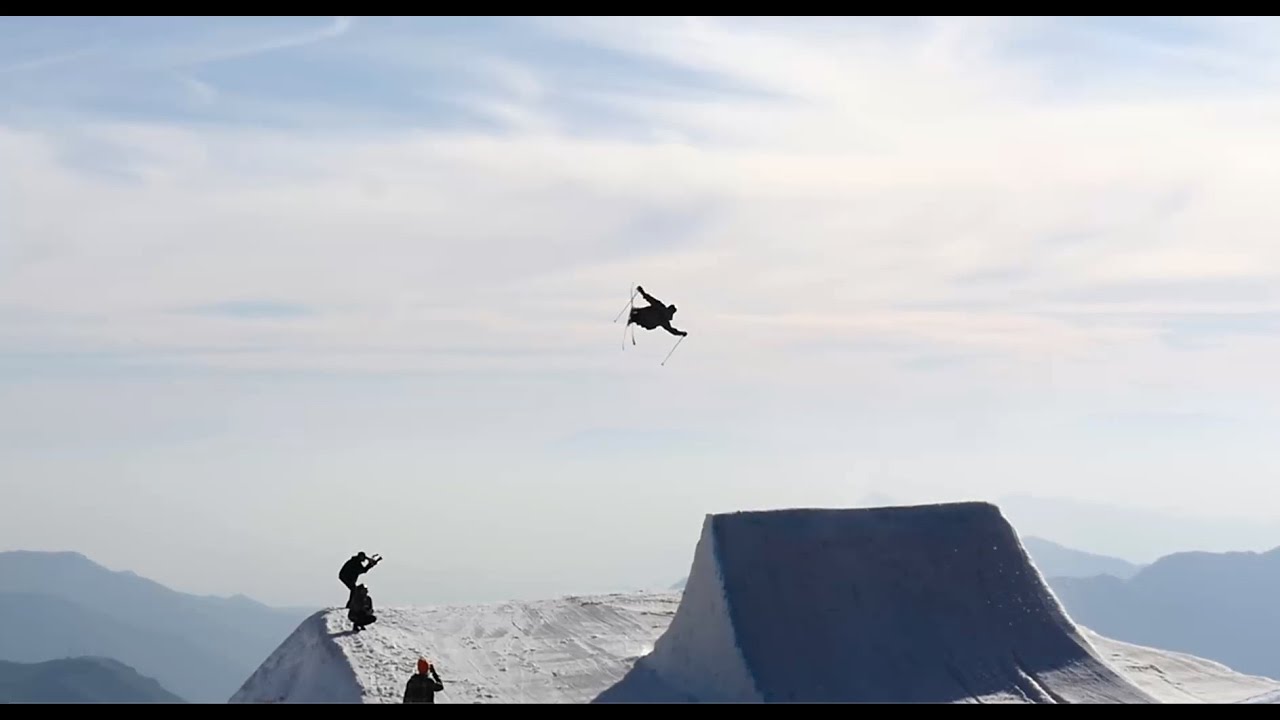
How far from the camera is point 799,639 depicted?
23781 millimetres

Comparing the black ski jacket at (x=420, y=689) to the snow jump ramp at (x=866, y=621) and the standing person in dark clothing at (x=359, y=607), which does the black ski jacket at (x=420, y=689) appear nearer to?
the snow jump ramp at (x=866, y=621)

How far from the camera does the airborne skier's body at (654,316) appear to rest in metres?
21.9

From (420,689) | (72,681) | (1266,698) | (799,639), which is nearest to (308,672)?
(420,689)

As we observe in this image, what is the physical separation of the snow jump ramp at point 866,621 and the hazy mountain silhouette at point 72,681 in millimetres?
146614

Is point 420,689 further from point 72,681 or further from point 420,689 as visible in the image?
point 72,681

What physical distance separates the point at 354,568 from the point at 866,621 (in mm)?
8810

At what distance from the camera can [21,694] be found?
16475 centimetres

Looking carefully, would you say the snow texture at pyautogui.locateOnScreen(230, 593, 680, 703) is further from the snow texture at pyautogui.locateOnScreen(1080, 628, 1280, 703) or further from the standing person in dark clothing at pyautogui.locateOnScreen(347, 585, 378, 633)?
the snow texture at pyautogui.locateOnScreen(1080, 628, 1280, 703)

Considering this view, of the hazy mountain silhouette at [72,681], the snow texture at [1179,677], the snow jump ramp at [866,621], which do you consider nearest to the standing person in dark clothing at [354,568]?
the snow jump ramp at [866,621]

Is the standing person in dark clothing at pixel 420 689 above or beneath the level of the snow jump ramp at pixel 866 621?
beneath

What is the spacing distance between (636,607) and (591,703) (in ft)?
21.4
